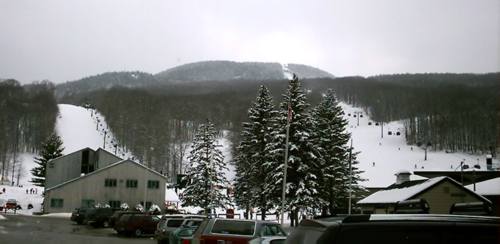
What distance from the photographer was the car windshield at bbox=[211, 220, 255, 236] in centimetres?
1598

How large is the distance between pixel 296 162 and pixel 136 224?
13.0 metres

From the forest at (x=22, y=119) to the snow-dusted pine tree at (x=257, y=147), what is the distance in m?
112

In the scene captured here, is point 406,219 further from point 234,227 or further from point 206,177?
point 206,177

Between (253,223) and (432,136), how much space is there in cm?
16784

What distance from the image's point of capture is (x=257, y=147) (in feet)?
157

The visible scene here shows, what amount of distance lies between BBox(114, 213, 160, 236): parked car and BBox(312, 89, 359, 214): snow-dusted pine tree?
15.1m

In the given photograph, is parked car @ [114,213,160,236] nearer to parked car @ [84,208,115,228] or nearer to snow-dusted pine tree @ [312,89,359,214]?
parked car @ [84,208,115,228]

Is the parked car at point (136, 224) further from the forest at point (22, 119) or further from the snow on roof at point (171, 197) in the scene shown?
the forest at point (22, 119)

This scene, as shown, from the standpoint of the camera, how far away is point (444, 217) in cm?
480

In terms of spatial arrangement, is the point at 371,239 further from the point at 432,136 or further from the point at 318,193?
the point at 432,136

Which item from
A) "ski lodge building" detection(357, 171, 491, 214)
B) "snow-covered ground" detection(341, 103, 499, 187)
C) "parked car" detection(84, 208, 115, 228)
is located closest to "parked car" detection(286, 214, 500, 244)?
"ski lodge building" detection(357, 171, 491, 214)

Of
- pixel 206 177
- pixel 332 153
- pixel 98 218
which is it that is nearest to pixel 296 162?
pixel 332 153

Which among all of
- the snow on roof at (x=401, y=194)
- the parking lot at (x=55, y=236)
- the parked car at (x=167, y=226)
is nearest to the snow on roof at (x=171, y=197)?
the snow on roof at (x=401, y=194)

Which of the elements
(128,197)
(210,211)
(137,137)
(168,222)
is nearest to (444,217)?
(168,222)
